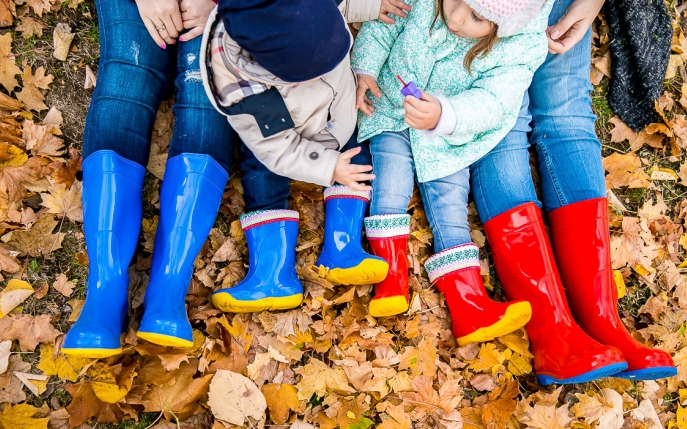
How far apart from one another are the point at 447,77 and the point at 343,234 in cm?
93

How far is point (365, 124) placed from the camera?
8.55ft

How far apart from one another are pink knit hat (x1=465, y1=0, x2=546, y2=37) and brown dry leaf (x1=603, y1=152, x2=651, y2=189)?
4.52 ft

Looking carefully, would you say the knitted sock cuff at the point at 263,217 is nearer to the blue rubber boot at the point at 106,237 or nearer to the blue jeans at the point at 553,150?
the blue rubber boot at the point at 106,237

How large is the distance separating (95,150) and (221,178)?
1.75ft

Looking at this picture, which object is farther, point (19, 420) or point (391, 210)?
point (391, 210)

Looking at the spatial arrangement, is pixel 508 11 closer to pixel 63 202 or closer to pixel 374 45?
pixel 374 45

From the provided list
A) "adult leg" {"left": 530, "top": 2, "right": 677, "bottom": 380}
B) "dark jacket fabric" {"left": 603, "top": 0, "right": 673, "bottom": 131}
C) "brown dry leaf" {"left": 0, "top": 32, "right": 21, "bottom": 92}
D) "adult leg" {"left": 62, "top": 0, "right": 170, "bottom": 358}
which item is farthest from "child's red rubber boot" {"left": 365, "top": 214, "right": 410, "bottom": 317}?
"brown dry leaf" {"left": 0, "top": 32, "right": 21, "bottom": 92}

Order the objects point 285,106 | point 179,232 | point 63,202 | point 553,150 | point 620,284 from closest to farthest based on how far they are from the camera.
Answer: point 285,106, point 179,232, point 63,202, point 553,150, point 620,284

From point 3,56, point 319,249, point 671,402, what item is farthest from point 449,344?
point 3,56

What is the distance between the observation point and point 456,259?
8.23 feet

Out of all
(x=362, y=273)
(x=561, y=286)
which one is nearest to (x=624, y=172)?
(x=561, y=286)

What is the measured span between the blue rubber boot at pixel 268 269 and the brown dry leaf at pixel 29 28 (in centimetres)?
153

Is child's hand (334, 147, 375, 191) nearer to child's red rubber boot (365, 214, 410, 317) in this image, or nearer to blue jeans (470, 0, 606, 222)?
child's red rubber boot (365, 214, 410, 317)

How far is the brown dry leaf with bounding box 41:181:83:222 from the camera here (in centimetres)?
245
